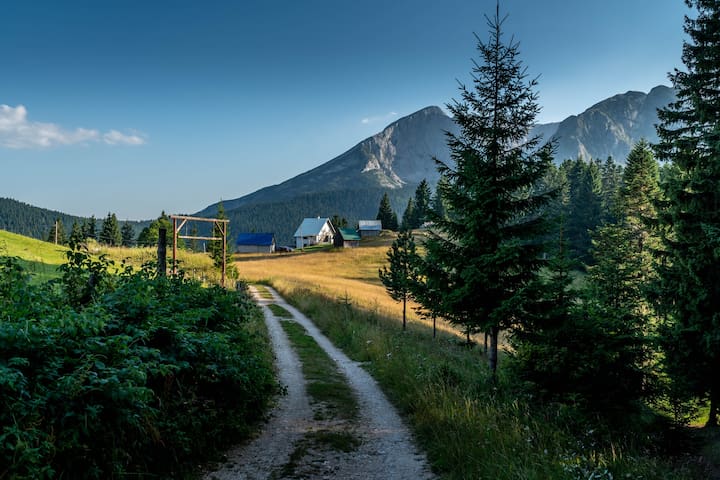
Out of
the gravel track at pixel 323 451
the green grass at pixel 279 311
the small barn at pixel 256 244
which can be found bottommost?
the green grass at pixel 279 311

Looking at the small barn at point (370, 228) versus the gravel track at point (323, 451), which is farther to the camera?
the small barn at point (370, 228)

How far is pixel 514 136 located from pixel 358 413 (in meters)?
8.14

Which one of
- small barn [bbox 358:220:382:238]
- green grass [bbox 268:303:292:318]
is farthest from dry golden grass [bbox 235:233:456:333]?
small barn [bbox 358:220:382:238]

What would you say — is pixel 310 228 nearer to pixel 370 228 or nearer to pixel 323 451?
pixel 370 228

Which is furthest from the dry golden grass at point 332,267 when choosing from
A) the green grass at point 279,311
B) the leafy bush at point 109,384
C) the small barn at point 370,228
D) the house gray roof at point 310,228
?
the leafy bush at point 109,384

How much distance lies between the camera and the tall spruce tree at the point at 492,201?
401 inches

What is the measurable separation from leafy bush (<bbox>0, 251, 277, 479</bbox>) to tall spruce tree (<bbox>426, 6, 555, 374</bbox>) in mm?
5515

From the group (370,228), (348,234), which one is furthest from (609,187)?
(370,228)

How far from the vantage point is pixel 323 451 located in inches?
282

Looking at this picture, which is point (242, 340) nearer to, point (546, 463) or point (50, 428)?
point (50, 428)

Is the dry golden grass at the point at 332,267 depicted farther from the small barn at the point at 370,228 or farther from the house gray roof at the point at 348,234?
the small barn at the point at 370,228

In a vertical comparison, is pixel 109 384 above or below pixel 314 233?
below

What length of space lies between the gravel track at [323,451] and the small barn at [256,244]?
327ft

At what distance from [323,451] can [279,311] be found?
20.0 metres
